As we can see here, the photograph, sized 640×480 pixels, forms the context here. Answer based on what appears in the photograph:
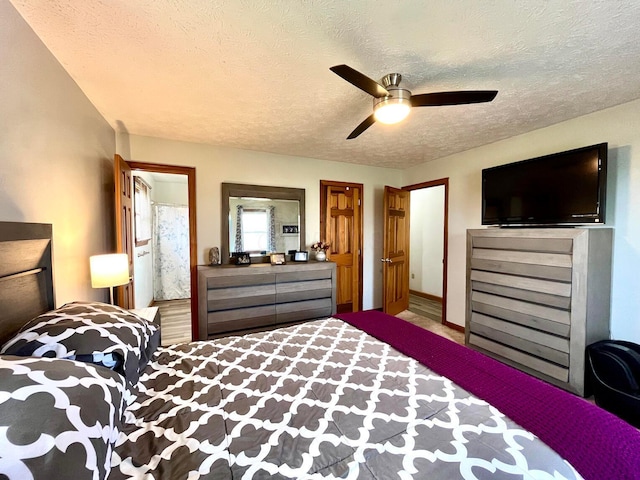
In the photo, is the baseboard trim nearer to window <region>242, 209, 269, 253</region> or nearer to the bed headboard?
window <region>242, 209, 269, 253</region>

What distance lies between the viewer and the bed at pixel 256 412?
29.1 inches

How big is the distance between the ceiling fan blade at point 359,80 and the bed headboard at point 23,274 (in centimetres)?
166

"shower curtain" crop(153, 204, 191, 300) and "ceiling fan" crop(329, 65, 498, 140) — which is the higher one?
"ceiling fan" crop(329, 65, 498, 140)

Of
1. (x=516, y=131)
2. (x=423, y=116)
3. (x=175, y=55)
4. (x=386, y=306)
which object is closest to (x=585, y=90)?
(x=516, y=131)

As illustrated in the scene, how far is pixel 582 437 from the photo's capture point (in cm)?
97

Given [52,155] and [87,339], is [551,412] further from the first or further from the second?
[52,155]

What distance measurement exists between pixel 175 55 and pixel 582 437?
8.67 ft

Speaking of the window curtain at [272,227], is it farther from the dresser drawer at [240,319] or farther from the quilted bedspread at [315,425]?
the quilted bedspread at [315,425]

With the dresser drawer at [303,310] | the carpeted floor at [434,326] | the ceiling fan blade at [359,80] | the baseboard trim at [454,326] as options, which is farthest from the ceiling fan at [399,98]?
the baseboard trim at [454,326]

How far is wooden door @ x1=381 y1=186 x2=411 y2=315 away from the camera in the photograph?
159 inches

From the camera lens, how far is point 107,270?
1.97 m

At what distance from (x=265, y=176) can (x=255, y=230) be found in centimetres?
74

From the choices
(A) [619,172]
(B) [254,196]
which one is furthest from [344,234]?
(A) [619,172]

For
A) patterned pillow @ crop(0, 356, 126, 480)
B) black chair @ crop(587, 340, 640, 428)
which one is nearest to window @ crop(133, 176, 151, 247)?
patterned pillow @ crop(0, 356, 126, 480)
